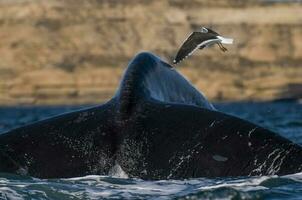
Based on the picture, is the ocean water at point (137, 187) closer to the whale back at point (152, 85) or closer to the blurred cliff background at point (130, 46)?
the whale back at point (152, 85)

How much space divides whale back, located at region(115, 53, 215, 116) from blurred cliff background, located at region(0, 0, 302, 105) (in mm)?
109537

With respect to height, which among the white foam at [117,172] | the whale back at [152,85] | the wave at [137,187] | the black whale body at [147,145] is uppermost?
the whale back at [152,85]

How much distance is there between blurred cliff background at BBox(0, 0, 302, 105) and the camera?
126 meters

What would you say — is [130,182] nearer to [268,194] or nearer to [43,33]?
[268,194]

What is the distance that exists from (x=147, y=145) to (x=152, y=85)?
101cm

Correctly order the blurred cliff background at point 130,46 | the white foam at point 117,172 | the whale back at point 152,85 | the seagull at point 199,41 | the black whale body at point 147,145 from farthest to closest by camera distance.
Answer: the blurred cliff background at point 130,46 < the seagull at point 199,41 < the whale back at point 152,85 < the white foam at point 117,172 < the black whale body at point 147,145

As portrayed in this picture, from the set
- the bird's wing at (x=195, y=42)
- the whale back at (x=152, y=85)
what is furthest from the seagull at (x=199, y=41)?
the whale back at (x=152, y=85)

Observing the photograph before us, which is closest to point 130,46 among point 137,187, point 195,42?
point 195,42

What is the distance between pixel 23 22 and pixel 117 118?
428ft

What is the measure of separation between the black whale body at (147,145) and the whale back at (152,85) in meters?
0.05

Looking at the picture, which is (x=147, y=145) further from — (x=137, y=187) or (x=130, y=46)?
(x=130, y=46)

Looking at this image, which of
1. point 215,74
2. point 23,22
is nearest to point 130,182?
point 215,74

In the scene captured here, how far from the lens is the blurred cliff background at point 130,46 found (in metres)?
126

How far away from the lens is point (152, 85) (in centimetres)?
737
